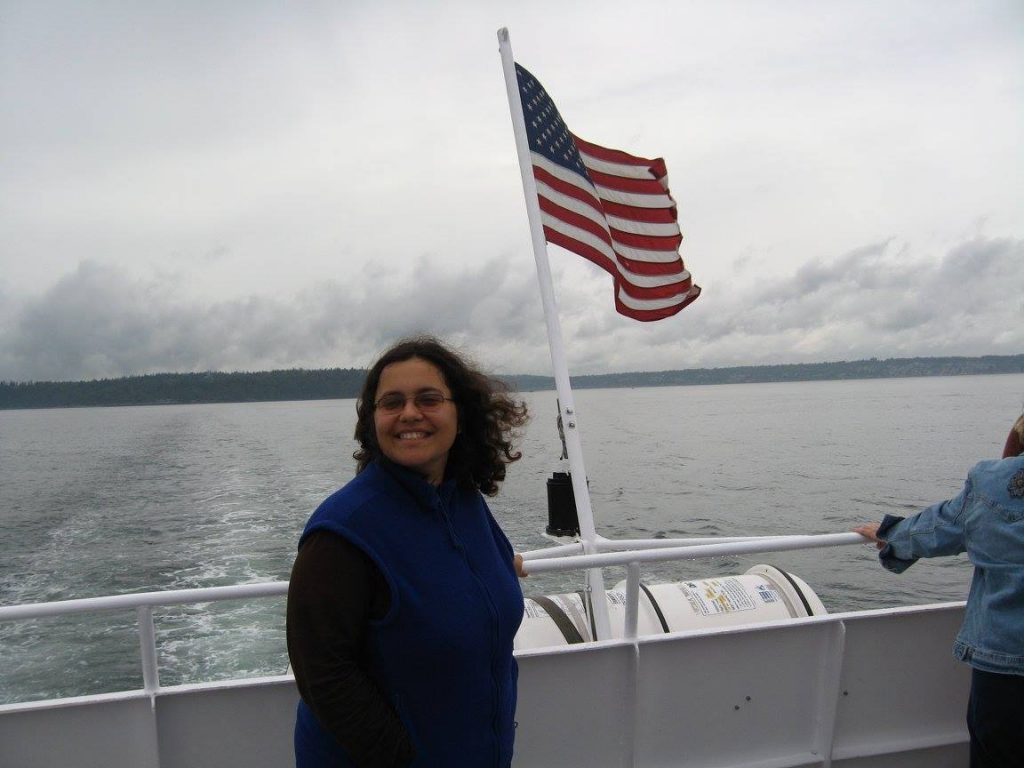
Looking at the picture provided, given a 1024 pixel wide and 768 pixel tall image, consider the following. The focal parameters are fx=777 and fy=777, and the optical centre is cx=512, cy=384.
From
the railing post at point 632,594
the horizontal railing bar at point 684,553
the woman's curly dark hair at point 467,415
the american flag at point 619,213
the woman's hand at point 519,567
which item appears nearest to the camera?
the woman's curly dark hair at point 467,415

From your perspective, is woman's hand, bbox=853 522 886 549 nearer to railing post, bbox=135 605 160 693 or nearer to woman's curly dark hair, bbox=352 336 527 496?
woman's curly dark hair, bbox=352 336 527 496

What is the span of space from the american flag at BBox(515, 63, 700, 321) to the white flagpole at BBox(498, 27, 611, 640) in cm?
24

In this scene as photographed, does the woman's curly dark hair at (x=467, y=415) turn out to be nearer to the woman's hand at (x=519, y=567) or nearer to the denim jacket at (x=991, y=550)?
the woman's hand at (x=519, y=567)

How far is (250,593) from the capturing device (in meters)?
2.12

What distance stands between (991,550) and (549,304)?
2.57m

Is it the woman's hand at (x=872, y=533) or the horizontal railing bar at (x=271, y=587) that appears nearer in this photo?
the horizontal railing bar at (x=271, y=587)

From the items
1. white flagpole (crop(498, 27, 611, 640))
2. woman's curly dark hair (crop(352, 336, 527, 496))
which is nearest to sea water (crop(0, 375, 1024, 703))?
woman's curly dark hair (crop(352, 336, 527, 496))

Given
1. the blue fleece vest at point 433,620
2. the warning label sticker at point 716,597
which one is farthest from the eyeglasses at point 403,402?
the warning label sticker at point 716,597

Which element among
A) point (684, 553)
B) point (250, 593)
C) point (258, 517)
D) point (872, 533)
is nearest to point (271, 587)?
point (250, 593)

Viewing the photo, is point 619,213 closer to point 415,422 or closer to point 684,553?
point 684,553

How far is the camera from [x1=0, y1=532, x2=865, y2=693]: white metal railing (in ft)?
6.76

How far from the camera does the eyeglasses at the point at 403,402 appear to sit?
152cm

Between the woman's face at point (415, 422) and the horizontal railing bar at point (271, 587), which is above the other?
the woman's face at point (415, 422)

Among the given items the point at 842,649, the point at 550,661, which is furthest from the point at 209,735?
the point at 842,649
